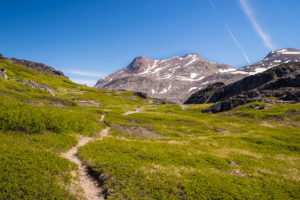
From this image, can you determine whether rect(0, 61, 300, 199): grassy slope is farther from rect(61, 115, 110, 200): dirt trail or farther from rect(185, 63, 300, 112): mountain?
rect(185, 63, 300, 112): mountain

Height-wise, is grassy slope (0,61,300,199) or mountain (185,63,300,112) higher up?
mountain (185,63,300,112)

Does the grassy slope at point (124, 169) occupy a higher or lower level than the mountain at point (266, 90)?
lower

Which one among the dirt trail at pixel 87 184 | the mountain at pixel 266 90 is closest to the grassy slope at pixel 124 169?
the dirt trail at pixel 87 184

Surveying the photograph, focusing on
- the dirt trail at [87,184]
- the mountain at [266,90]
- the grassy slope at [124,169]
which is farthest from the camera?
the mountain at [266,90]

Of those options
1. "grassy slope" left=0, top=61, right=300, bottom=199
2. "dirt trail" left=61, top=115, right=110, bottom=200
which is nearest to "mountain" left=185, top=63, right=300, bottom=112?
"grassy slope" left=0, top=61, right=300, bottom=199

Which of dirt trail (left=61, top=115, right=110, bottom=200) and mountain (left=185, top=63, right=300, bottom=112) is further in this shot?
mountain (left=185, top=63, right=300, bottom=112)

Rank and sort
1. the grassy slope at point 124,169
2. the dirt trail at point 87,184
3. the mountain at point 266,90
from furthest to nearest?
the mountain at point 266,90 → the dirt trail at point 87,184 → the grassy slope at point 124,169

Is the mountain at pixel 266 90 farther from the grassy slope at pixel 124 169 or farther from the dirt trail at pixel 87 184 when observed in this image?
the dirt trail at pixel 87 184

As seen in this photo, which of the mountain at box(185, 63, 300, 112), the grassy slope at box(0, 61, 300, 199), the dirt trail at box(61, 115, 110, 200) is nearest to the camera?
the grassy slope at box(0, 61, 300, 199)

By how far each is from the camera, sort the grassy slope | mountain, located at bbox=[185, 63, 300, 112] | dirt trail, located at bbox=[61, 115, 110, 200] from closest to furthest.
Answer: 1. the grassy slope
2. dirt trail, located at bbox=[61, 115, 110, 200]
3. mountain, located at bbox=[185, 63, 300, 112]

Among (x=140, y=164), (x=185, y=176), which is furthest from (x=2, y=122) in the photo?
(x=185, y=176)

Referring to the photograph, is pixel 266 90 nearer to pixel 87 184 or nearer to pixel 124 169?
pixel 124 169

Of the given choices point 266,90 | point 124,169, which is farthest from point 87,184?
point 266,90

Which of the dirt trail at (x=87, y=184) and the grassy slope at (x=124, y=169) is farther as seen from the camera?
the dirt trail at (x=87, y=184)
